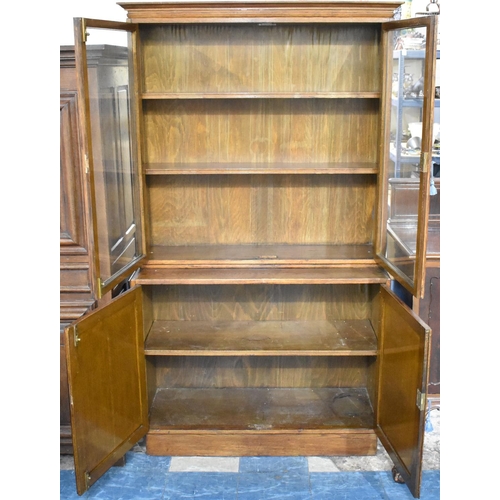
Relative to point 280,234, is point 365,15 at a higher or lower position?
higher

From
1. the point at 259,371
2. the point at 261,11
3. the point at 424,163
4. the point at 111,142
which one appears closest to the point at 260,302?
the point at 259,371

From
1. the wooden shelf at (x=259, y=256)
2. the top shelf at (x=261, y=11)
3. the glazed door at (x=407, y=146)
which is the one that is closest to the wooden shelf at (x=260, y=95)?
Result: the glazed door at (x=407, y=146)

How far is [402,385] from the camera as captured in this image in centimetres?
250

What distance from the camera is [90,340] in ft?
7.79

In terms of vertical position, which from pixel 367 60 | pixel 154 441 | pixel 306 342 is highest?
pixel 367 60

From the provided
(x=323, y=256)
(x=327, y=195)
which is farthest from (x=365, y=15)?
(x=323, y=256)

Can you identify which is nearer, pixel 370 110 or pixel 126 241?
pixel 126 241

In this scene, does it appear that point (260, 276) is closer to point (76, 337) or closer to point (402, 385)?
point (402, 385)

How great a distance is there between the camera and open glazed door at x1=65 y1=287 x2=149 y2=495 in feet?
7.60

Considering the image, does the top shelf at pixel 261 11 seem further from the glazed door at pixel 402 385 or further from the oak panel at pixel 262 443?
the oak panel at pixel 262 443

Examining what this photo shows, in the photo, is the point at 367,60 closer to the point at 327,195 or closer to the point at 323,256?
the point at 327,195

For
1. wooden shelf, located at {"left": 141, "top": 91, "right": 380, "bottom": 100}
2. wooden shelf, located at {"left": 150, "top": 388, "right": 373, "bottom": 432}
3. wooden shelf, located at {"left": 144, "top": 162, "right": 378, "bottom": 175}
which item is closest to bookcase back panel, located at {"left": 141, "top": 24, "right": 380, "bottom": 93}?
wooden shelf, located at {"left": 141, "top": 91, "right": 380, "bottom": 100}

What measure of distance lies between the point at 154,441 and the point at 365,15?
2085 millimetres

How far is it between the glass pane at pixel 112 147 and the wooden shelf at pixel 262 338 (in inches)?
17.1
